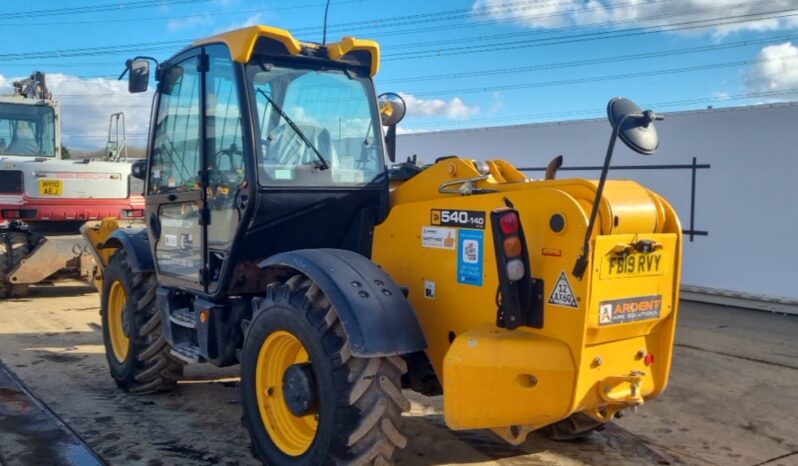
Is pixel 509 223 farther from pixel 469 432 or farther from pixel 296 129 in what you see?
pixel 469 432

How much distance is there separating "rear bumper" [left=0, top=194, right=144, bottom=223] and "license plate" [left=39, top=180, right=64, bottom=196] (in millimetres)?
90

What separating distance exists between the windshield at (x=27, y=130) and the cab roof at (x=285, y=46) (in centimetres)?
758

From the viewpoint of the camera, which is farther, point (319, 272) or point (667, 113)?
point (667, 113)

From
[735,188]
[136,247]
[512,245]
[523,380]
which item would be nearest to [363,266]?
[512,245]

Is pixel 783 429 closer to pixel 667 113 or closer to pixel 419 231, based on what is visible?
pixel 419 231

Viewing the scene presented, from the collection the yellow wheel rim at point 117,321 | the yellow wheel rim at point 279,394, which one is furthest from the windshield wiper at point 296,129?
the yellow wheel rim at point 117,321

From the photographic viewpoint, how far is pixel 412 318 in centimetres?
369

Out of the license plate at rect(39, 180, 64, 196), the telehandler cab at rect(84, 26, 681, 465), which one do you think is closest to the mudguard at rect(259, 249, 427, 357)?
the telehandler cab at rect(84, 26, 681, 465)

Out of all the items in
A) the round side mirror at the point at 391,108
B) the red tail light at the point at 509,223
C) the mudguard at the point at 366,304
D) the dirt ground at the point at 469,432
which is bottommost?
the dirt ground at the point at 469,432

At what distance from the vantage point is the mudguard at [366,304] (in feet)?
11.5

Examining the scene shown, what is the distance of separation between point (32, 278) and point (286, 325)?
7756mm

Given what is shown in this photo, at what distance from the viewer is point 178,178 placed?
207 inches

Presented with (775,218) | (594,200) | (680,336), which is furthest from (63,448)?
(775,218)

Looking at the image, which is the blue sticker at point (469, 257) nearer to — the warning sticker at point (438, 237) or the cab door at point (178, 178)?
the warning sticker at point (438, 237)
